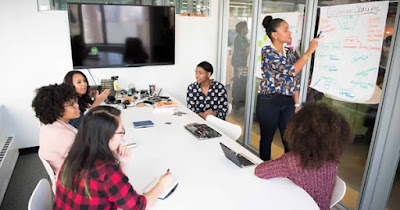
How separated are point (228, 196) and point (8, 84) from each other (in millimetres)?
3126

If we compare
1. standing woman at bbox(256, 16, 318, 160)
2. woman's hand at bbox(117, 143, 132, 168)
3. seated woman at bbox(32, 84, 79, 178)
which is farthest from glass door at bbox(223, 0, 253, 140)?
woman's hand at bbox(117, 143, 132, 168)

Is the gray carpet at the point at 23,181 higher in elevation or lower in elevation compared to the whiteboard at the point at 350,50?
lower

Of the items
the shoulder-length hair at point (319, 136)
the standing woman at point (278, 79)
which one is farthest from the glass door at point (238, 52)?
the shoulder-length hair at point (319, 136)

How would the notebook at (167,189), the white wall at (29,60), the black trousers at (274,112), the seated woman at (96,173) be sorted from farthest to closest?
the white wall at (29,60), the black trousers at (274,112), the notebook at (167,189), the seated woman at (96,173)

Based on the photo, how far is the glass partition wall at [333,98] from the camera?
1938 mm

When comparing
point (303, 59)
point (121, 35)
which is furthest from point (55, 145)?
point (121, 35)

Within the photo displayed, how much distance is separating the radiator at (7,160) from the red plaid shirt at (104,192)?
186 centimetres

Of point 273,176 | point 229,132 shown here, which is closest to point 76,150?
point 273,176

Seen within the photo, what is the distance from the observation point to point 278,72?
7.72 feet

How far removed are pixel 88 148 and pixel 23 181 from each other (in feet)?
7.40

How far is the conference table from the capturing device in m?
1.30

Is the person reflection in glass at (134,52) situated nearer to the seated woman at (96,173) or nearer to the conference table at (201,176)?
the conference table at (201,176)

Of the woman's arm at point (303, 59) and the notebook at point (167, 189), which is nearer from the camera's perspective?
the notebook at point (167, 189)

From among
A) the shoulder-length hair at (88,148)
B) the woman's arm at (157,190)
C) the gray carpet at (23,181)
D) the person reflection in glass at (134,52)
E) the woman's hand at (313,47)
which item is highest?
the woman's hand at (313,47)
